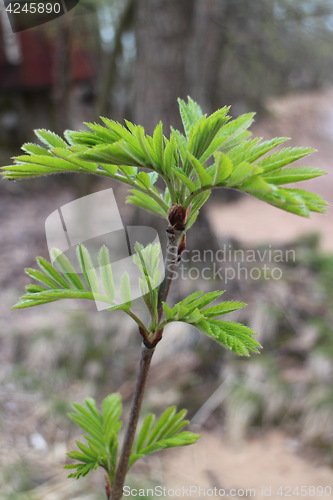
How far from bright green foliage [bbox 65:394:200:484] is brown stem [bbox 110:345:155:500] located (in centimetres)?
2

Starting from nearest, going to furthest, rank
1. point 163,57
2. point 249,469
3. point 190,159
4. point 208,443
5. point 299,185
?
point 190,159, point 249,469, point 208,443, point 163,57, point 299,185

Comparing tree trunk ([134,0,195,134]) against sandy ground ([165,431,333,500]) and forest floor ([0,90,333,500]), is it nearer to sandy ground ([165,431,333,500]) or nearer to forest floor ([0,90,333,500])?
forest floor ([0,90,333,500])

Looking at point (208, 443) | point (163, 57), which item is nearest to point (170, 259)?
point (208, 443)

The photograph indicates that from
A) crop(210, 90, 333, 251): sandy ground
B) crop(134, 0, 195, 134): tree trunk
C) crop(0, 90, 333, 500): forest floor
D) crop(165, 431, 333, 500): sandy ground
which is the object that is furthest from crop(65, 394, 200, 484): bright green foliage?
crop(210, 90, 333, 251): sandy ground

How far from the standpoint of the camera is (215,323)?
0.34 meters

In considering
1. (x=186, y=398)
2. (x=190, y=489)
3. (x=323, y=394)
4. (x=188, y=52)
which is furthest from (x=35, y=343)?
(x=188, y=52)

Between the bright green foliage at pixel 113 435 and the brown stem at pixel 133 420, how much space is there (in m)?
0.02

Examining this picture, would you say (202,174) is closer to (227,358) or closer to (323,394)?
(323,394)

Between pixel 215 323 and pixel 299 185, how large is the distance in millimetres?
4796

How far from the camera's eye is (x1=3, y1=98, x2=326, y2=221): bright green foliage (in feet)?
0.95

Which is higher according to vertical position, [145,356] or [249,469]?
[145,356]

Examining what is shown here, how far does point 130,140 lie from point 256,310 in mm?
1982

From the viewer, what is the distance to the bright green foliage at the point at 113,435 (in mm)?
421

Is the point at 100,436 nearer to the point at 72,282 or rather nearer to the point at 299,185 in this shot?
the point at 72,282
